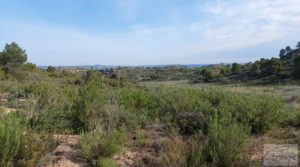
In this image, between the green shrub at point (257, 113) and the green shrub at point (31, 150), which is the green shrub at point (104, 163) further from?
the green shrub at point (257, 113)

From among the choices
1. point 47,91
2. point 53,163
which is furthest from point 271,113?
point 47,91

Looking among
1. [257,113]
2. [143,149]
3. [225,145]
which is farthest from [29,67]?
[225,145]

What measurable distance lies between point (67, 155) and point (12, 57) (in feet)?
126

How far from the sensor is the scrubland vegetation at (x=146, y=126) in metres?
5.29

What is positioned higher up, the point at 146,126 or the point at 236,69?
the point at 146,126

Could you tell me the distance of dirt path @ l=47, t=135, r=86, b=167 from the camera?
5387 mm

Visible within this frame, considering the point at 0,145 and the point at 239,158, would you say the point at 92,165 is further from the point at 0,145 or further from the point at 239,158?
the point at 239,158

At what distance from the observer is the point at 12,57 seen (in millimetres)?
40969

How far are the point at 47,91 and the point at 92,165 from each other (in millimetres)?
5302

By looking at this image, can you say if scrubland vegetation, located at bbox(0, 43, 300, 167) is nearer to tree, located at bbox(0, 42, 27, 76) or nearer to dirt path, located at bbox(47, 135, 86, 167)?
dirt path, located at bbox(47, 135, 86, 167)

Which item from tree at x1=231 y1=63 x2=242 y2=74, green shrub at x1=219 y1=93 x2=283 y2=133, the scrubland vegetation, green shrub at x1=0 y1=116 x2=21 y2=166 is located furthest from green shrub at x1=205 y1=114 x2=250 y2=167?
tree at x1=231 y1=63 x2=242 y2=74

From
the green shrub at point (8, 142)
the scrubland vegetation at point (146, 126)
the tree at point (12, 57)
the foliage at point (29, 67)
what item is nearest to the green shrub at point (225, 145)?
the scrubland vegetation at point (146, 126)

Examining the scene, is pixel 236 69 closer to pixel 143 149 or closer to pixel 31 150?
pixel 143 149

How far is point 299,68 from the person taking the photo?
4588cm
